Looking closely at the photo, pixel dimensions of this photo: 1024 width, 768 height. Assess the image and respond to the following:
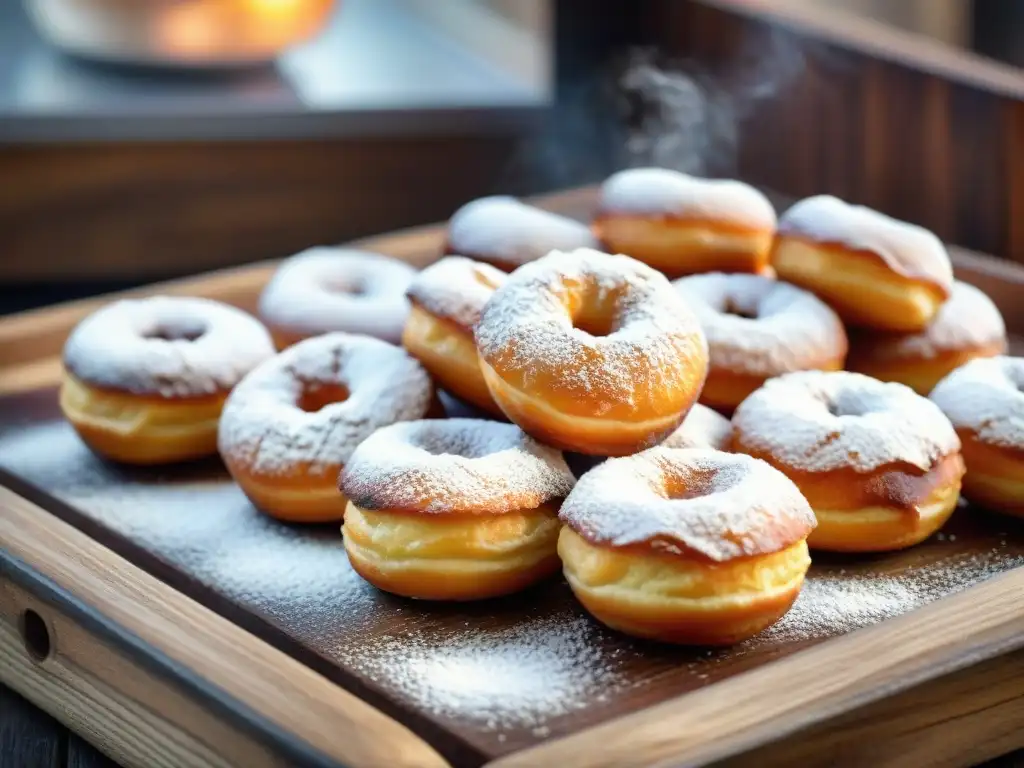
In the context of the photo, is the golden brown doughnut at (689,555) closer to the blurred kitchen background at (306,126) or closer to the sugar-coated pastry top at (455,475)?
the sugar-coated pastry top at (455,475)

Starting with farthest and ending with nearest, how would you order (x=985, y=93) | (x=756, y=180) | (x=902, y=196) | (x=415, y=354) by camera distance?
(x=756, y=180) < (x=902, y=196) < (x=985, y=93) < (x=415, y=354)

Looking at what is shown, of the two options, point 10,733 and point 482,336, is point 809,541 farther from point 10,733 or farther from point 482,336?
point 10,733

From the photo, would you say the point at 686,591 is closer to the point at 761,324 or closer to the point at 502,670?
the point at 502,670

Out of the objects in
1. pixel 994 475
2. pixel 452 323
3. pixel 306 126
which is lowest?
pixel 306 126

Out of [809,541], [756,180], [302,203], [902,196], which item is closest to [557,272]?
[809,541]

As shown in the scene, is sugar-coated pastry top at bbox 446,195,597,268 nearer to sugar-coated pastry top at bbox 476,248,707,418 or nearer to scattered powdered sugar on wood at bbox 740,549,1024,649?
sugar-coated pastry top at bbox 476,248,707,418

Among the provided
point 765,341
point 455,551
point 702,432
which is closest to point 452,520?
point 455,551

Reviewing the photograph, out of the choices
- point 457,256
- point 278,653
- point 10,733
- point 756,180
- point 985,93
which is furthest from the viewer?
point 756,180
